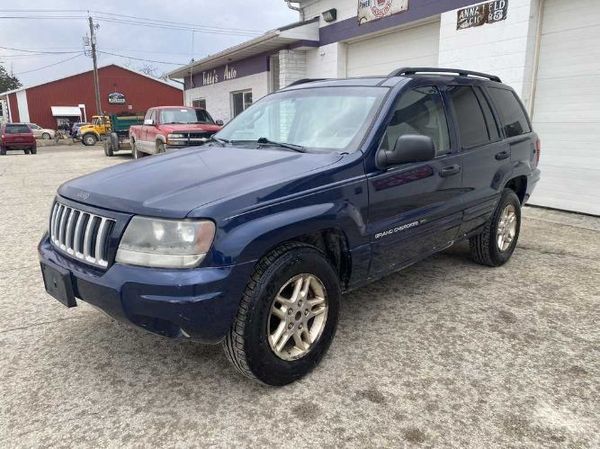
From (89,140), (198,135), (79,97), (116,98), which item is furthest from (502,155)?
(79,97)

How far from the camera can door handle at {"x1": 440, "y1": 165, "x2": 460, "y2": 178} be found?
3.59 metres

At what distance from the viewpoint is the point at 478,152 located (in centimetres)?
405

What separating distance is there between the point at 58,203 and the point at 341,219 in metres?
1.78

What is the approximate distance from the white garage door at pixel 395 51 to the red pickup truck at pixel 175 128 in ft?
12.7

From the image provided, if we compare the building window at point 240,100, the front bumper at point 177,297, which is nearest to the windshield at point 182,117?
the building window at point 240,100

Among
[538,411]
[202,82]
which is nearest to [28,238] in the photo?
[538,411]

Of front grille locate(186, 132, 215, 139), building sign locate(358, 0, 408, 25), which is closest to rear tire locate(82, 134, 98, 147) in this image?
front grille locate(186, 132, 215, 139)

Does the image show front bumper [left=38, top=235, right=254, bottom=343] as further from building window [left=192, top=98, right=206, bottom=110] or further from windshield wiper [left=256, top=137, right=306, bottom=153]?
building window [left=192, top=98, right=206, bottom=110]

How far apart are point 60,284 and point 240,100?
14.8m

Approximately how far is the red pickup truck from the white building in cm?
325

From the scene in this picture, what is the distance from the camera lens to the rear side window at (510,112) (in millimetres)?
4555

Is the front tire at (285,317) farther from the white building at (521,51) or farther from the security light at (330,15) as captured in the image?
the security light at (330,15)

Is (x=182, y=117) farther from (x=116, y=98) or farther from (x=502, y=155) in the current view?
(x=116, y=98)

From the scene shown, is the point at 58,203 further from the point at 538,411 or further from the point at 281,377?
the point at 538,411
